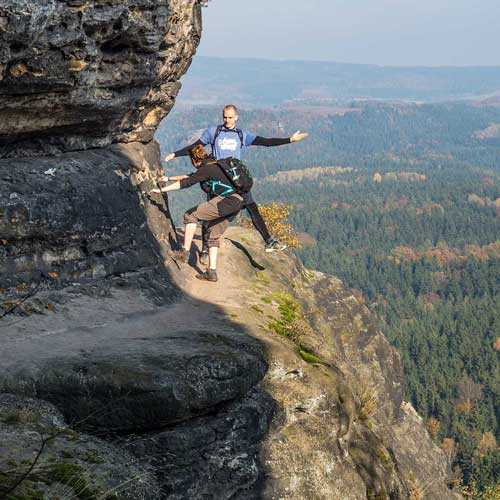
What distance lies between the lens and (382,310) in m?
159

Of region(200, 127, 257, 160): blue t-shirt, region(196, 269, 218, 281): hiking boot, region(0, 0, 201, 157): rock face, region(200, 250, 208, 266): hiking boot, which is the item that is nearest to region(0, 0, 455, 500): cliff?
region(0, 0, 201, 157): rock face

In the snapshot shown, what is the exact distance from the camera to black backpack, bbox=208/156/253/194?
53.6 feet

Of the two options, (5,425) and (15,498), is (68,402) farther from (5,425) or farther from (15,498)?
(15,498)

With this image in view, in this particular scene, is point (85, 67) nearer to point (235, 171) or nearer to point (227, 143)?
point (227, 143)

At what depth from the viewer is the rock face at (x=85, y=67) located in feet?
42.2

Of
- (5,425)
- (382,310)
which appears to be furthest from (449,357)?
(5,425)

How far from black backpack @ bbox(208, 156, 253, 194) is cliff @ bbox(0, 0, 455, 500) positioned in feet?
9.07

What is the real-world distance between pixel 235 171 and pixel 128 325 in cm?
528

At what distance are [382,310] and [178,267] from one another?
483 ft

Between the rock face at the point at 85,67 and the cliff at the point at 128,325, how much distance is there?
0.16 ft

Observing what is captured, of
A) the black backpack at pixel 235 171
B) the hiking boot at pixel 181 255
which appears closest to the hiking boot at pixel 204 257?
the hiking boot at pixel 181 255

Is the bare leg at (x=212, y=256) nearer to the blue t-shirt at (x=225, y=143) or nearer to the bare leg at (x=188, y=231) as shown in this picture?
the bare leg at (x=188, y=231)

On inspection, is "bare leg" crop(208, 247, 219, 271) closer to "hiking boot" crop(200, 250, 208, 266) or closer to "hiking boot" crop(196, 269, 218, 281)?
"hiking boot" crop(196, 269, 218, 281)

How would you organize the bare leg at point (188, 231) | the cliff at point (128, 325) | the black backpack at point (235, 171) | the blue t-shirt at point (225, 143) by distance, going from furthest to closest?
the bare leg at point (188, 231)
the blue t-shirt at point (225, 143)
the black backpack at point (235, 171)
the cliff at point (128, 325)
